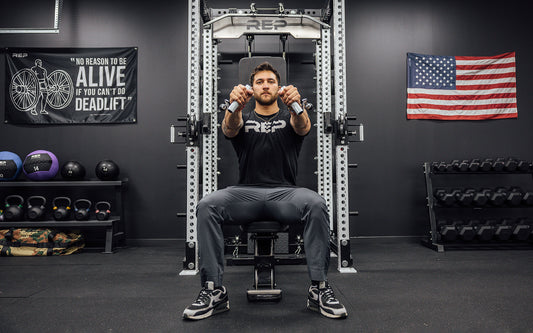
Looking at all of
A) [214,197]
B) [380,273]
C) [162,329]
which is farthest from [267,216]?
[380,273]

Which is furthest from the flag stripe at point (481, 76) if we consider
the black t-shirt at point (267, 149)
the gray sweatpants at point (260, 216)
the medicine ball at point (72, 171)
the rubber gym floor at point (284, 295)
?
the medicine ball at point (72, 171)

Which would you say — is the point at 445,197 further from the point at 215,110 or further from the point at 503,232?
the point at 215,110

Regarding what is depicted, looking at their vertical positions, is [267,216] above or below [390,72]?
below

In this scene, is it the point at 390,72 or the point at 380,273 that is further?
the point at 390,72

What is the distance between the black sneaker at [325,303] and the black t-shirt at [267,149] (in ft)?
1.98

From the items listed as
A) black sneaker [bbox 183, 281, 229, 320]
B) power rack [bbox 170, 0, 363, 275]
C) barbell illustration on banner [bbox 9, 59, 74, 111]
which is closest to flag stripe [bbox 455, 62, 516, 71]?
power rack [bbox 170, 0, 363, 275]

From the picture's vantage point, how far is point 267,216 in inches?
66.9

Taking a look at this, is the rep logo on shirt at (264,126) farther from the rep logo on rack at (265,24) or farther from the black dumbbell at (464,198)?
the black dumbbell at (464,198)

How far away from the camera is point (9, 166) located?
3.28m

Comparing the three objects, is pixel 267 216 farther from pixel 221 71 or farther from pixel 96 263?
pixel 221 71

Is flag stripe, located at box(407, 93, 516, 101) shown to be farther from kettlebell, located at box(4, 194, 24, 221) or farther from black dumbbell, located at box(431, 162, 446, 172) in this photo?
kettlebell, located at box(4, 194, 24, 221)

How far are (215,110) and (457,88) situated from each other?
9.15 ft

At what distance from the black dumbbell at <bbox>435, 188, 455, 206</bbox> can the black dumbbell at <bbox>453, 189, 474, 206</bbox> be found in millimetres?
45

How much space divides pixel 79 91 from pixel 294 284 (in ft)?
10.6
